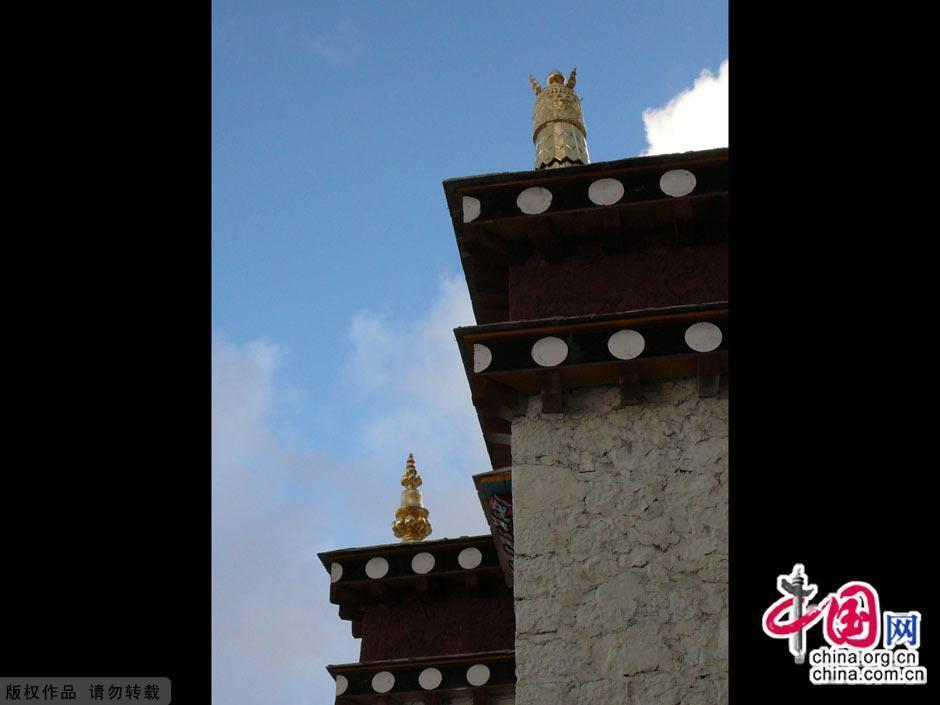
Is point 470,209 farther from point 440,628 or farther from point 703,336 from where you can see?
point 440,628

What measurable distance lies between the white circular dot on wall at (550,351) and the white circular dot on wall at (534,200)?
2.31 feet

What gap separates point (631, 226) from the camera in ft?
21.2

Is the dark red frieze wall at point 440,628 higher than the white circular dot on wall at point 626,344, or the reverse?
the white circular dot on wall at point 626,344

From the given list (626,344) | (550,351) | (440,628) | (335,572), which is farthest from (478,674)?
(626,344)

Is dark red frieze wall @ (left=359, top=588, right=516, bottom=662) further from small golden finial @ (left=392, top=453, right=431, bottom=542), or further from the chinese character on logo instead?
the chinese character on logo

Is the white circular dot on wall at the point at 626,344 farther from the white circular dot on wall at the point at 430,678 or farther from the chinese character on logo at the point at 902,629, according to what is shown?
the white circular dot on wall at the point at 430,678

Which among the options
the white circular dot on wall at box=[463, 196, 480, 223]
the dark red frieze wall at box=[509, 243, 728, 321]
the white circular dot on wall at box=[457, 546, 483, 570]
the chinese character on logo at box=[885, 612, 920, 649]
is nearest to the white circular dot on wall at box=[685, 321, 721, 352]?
the dark red frieze wall at box=[509, 243, 728, 321]

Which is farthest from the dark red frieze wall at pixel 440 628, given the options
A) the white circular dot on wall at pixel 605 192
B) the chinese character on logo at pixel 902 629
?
the chinese character on logo at pixel 902 629

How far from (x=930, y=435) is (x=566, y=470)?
3.05 meters

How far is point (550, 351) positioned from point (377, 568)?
4.20 metres

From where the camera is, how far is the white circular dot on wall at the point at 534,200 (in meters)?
6.40
